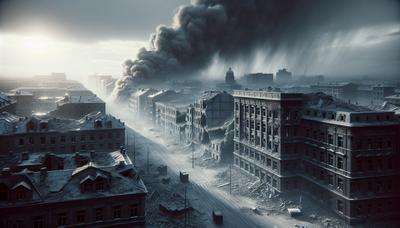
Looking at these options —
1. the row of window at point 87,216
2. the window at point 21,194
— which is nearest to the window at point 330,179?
the row of window at point 87,216

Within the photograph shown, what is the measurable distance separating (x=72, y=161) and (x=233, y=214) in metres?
26.4

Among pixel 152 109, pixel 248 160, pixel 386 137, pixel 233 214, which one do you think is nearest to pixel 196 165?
pixel 248 160

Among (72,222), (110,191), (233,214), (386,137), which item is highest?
(386,137)

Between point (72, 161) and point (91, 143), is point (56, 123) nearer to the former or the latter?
point (91, 143)

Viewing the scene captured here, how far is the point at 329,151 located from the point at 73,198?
38.3m

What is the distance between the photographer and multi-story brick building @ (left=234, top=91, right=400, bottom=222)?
4962 cm

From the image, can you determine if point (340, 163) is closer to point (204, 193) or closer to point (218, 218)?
point (218, 218)

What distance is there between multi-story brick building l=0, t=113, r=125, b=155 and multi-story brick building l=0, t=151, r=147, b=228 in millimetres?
30561

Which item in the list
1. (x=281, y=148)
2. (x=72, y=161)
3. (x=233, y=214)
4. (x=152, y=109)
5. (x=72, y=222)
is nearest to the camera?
(x=72, y=222)

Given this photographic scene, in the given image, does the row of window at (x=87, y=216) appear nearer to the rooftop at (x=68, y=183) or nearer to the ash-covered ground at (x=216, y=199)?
the rooftop at (x=68, y=183)

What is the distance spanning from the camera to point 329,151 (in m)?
53.7

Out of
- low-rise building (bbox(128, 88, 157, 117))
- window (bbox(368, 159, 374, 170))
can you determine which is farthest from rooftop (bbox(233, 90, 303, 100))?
low-rise building (bbox(128, 88, 157, 117))

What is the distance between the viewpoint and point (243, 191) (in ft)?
213

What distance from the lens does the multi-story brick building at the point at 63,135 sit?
65125 millimetres
